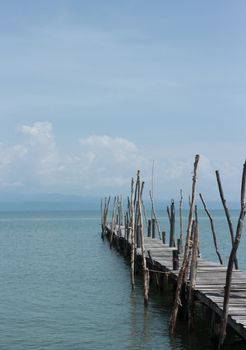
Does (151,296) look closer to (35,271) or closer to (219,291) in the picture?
(219,291)

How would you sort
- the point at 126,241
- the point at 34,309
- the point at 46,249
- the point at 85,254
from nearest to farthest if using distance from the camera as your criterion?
the point at 34,309, the point at 126,241, the point at 85,254, the point at 46,249

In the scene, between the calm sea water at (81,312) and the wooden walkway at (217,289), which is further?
the calm sea water at (81,312)

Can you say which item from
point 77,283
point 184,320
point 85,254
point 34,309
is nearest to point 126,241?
point 85,254

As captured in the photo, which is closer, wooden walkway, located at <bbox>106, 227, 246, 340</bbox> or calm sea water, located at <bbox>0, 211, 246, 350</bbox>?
wooden walkway, located at <bbox>106, 227, 246, 340</bbox>

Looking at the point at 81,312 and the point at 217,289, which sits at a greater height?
the point at 217,289

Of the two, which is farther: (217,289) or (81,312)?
(81,312)

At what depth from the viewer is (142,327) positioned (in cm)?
1709

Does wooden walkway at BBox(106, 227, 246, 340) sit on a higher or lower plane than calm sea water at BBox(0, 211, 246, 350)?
higher

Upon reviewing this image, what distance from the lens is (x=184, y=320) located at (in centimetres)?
1717

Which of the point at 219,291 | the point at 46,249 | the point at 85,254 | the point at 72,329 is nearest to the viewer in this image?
the point at 219,291

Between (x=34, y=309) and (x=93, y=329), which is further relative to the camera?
(x=34, y=309)

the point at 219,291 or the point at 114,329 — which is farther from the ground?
the point at 219,291

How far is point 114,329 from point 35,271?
569 inches

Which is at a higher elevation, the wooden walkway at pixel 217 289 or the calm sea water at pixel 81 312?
the wooden walkway at pixel 217 289
